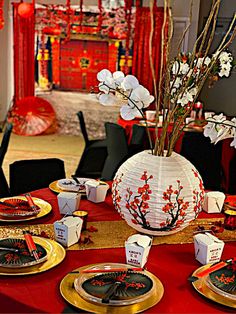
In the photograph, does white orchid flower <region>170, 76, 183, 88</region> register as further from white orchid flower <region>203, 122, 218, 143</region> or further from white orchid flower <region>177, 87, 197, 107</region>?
white orchid flower <region>203, 122, 218, 143</region>

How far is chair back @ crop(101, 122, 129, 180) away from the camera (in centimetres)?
469

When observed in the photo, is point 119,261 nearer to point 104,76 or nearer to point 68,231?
point 68,231

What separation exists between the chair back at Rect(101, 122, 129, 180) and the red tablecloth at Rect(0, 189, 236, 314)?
2.59 metres

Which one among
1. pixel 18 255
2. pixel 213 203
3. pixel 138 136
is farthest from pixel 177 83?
pixel 138 136

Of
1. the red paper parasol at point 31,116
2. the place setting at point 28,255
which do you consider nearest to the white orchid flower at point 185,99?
the place setting at point 28,255

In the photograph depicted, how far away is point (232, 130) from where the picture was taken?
2273 mm

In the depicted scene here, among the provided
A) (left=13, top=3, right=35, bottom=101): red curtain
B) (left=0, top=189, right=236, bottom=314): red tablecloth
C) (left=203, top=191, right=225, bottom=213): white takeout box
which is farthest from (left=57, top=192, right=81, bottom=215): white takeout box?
(left=13, top=3, right=35, bottom=101): red curtain

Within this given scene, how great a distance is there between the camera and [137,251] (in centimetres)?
186

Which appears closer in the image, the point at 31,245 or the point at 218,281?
the point at 218,281

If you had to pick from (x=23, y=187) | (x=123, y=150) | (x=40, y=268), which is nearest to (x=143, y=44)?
(x=123, y=150)

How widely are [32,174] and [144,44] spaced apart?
5.47 meters

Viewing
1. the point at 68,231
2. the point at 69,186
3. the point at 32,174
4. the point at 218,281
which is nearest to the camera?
the point at 218,281

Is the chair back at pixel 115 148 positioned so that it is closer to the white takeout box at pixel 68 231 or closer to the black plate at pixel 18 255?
the white takeout box at pixel 68 231

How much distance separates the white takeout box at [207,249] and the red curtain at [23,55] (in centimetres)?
719
